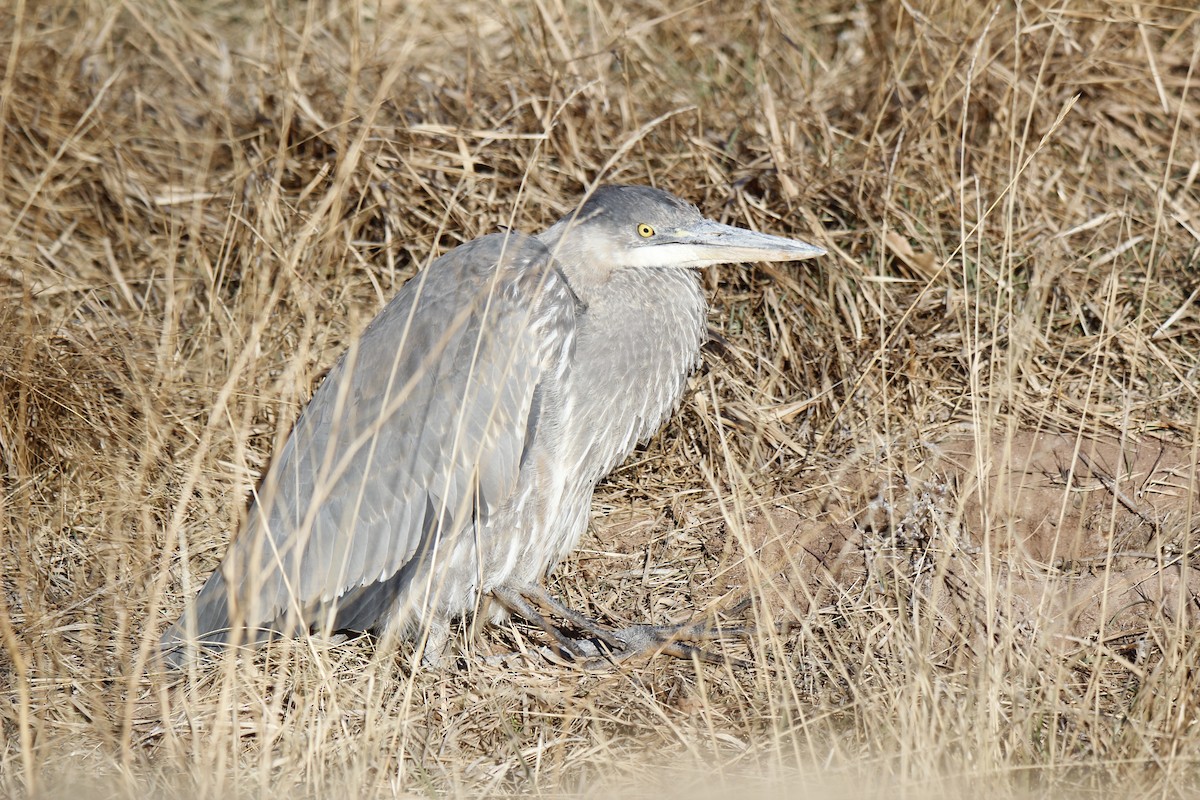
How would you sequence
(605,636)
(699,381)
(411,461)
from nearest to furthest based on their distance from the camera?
(411,461) < (605,636) < (699,381)

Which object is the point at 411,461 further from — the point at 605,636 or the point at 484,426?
the point at 605,636

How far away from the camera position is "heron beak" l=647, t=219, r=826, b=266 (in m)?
3.38

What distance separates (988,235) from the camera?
13.0 ft

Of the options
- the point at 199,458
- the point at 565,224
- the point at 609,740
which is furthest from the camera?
the point at 565,224

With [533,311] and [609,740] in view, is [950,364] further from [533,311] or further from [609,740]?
[609,740]

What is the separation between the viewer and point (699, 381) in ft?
12.7

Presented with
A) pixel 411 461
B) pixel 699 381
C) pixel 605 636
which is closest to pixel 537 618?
pixel 605 636

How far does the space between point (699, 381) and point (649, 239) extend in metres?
0.67

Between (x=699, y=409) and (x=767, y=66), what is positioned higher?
(x=767, y=66)

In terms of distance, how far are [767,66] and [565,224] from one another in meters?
1.69

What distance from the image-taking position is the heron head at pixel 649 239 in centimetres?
337

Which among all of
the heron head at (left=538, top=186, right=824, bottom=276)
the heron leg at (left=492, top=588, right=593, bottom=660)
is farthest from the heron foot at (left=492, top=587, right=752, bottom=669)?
the heron head at (left=538, top=186, right=824, bottom=276)

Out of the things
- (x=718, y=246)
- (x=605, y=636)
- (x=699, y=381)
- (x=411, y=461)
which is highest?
(x=718, y=246)

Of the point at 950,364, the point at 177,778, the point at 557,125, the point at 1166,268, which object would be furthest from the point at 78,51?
the point at 1166,268
